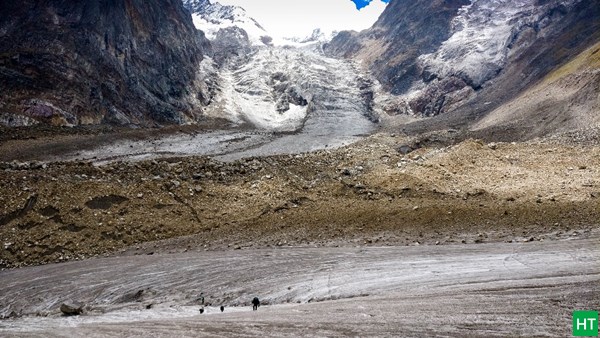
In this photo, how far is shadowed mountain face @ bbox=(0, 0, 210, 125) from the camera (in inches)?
1836

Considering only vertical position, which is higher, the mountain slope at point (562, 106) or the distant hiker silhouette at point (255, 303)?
the mountain slope at point (562, 106)

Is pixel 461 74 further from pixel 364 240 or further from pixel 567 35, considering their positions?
pixel 364 240

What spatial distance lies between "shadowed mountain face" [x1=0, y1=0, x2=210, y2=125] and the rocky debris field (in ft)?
88.5

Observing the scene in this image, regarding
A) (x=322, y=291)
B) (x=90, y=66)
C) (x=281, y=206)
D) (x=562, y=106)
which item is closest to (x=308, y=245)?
(x=281, y=206)

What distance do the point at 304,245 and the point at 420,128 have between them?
53.2m

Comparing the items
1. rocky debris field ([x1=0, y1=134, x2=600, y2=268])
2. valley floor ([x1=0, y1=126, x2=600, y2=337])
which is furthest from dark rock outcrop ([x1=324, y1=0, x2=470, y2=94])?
valley floor ([x1=0, y1=126, x2=600, y2=337])

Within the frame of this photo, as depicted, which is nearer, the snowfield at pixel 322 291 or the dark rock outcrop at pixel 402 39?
the snowfield at pixel 322 291

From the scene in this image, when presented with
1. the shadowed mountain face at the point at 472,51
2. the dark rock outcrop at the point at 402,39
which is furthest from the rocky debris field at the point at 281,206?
the dark rock outcrop at the point at 402,39

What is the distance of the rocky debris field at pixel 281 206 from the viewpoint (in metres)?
16.3

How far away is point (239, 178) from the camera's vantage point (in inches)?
893

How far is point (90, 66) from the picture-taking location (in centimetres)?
5825

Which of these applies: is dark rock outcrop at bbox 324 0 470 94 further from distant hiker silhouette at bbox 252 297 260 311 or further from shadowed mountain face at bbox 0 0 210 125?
distant hiker silhouette at bbox 252 297 260 311

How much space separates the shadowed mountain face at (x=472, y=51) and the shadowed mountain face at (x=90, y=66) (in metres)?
46.6

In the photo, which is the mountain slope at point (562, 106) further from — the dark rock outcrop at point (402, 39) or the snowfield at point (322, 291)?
the dark rock outcrop at point (402, 39)
